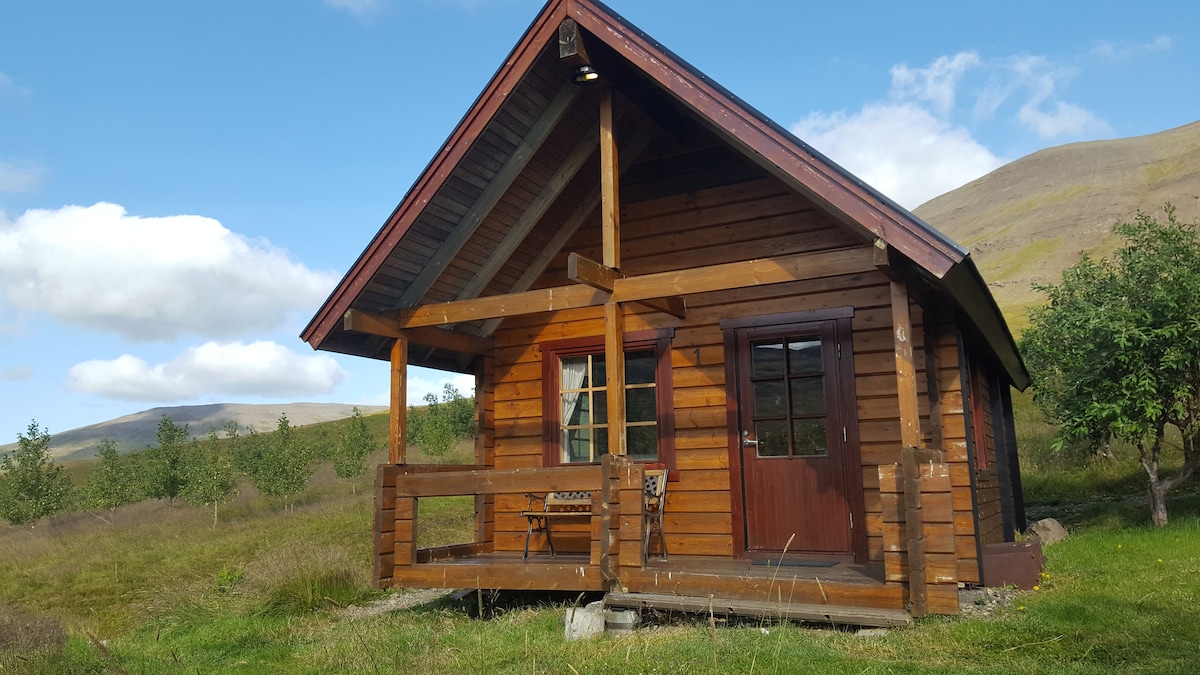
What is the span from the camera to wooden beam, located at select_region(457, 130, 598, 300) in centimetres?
818

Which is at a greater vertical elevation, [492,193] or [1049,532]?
[492,193]

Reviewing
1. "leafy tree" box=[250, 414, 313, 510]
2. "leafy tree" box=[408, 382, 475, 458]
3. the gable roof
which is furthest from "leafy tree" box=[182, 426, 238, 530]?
the gable roof

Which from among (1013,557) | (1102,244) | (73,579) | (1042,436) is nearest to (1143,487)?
(1042,436)

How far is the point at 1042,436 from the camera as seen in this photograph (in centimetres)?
2234

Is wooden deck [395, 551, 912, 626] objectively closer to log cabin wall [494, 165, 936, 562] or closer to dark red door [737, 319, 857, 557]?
dark red door [737, 319, 857, 557]

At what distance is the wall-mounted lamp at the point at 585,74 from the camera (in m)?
6.92

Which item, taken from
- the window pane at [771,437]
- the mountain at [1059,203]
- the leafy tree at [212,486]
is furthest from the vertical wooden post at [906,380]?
the mountain at [1059,203]

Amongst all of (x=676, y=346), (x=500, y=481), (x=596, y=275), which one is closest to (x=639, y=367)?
(x=676, y=346)

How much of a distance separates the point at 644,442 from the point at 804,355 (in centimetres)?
178

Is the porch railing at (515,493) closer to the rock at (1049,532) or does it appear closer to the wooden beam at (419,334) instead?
the wooden beam at (419,334)

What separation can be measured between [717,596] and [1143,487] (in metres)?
13.6

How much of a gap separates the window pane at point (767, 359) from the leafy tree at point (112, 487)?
2269cm

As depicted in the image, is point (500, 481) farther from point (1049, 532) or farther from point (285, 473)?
point (285, 473)

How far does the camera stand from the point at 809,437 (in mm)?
7254
